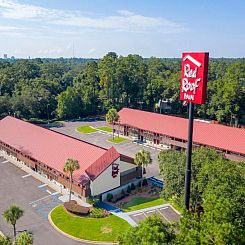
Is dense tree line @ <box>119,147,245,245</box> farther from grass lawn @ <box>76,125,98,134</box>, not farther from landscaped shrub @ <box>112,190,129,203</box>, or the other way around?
grass lawn @ <box>76,125,98,134</box>

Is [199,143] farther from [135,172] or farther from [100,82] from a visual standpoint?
[100,82]

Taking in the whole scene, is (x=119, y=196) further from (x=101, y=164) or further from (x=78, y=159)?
(x=78, y=159)

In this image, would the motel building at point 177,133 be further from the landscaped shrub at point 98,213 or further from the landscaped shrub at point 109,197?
the landscaped shrub at point 98,213

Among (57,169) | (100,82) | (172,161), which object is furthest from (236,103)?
(57,169)

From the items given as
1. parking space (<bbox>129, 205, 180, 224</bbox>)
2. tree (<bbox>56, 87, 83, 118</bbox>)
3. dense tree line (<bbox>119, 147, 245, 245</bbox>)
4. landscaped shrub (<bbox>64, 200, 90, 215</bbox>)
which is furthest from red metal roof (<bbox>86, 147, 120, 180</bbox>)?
tree (<bbox>56, 87, 83, 118</bbox>)

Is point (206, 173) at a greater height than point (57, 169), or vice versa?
point (206, 173)

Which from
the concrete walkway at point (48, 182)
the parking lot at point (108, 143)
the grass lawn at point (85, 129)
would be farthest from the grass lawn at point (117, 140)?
the concrete walkway at point (48, 182)

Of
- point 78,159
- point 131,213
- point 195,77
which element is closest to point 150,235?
point 195,77
